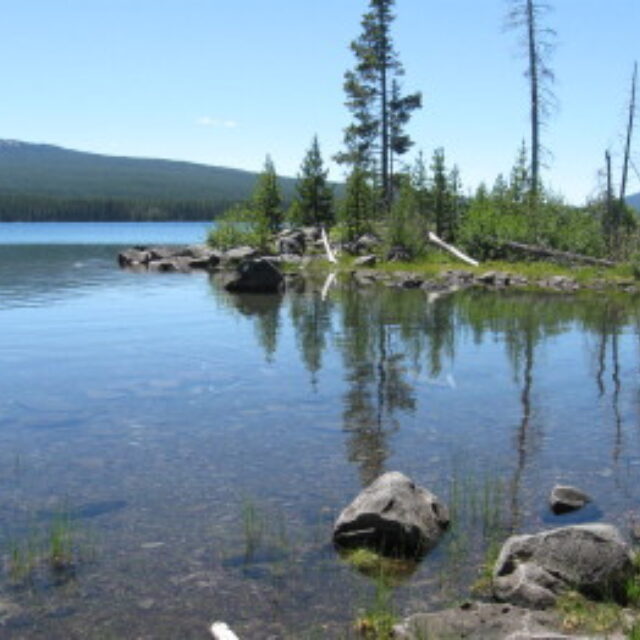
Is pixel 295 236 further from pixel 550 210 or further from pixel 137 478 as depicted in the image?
pixel 137 478

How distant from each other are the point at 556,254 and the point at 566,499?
42433 millimetres

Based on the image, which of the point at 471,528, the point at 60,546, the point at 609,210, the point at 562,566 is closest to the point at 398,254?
the point at 609,210

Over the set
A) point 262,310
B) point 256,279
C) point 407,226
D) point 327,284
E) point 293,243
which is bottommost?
point 262,310

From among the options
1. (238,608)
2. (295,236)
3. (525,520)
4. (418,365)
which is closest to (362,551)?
(238,608)

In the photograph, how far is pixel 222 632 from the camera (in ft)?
26.4

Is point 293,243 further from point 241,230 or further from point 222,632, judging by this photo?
point 222,632

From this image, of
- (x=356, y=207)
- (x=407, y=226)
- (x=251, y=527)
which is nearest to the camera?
(x=251, y=527)

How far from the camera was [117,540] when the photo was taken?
11086 millimetres

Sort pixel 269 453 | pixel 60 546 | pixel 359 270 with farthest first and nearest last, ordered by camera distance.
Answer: pixel 359 270, pixel 269 453, pixel 60 546

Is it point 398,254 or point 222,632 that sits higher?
point 398,254

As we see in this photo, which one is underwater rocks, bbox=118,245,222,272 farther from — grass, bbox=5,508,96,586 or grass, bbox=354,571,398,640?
grass, bbox=354,571,398,640

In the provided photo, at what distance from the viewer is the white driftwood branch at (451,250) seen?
55.1 m

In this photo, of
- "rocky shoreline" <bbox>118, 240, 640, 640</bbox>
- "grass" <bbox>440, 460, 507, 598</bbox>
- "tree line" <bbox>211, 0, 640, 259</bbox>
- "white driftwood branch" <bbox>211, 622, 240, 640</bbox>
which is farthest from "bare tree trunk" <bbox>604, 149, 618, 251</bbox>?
"white driftwood branch" <bbox>211, 622, 240, 640</bbox>

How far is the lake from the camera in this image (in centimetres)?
968
